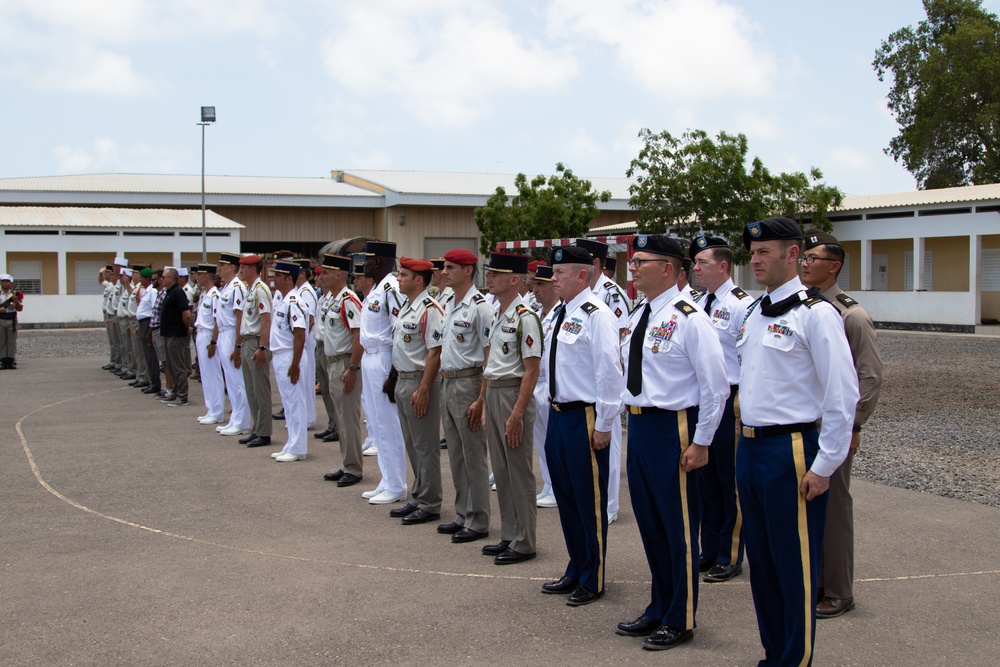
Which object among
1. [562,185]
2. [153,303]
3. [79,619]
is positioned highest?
[562,185]

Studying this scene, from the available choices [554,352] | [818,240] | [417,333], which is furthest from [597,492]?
[417,333]

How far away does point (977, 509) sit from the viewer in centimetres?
720

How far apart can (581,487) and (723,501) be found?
4.31 ft

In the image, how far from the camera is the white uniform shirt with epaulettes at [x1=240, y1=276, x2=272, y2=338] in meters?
10.4

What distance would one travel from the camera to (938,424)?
1132 centimetres

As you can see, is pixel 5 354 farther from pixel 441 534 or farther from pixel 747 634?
pixel 747 634

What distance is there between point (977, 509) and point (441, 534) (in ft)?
13.3

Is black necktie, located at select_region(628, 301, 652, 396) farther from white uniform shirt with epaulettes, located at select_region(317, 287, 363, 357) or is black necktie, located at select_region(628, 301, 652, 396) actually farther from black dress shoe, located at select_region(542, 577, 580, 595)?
white uniform shirt with epaulettes, located at select_region(317, 287, 363, 357)

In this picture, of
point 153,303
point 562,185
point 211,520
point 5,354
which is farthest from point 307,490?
point 562,185

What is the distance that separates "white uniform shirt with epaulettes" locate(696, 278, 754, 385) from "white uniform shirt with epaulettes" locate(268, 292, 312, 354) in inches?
185

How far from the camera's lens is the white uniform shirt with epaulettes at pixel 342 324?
334 inches

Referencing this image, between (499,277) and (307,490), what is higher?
(499,277)

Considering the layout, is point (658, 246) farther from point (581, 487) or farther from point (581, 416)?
point (581, 487)

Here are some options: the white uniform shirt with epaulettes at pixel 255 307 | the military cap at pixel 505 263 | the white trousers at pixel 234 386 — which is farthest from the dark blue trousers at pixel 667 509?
the white trousers at pixel 234 386
